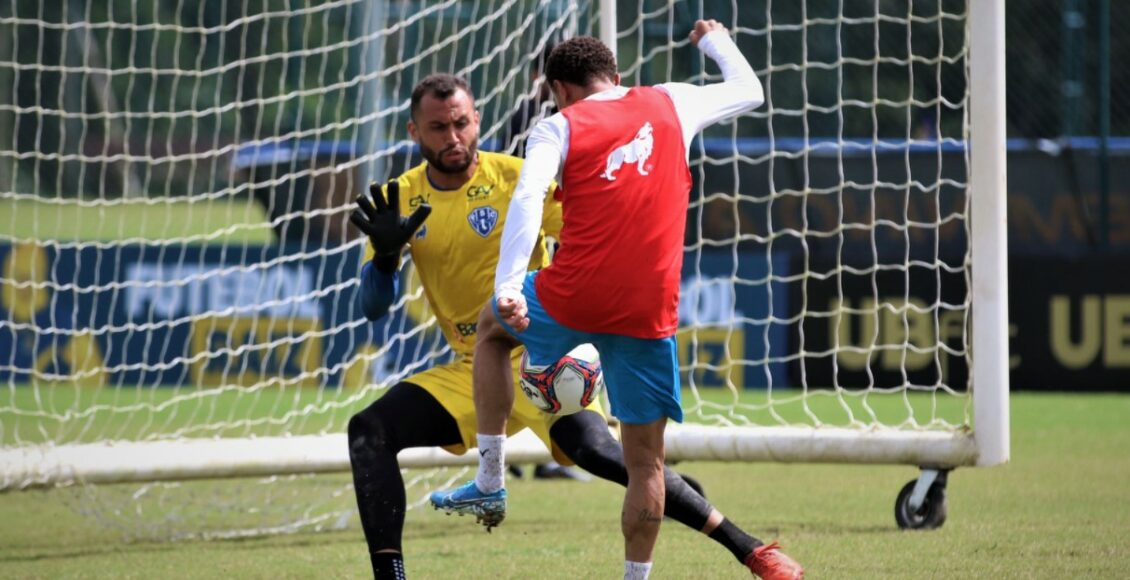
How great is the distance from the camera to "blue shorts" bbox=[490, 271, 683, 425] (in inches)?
185

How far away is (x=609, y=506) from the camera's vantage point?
24.9 ft

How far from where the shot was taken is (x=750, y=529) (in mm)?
6730

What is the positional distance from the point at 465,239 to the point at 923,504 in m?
2.40

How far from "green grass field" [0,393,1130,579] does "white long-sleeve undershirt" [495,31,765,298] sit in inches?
61.9

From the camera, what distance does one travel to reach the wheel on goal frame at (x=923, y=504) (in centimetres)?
663

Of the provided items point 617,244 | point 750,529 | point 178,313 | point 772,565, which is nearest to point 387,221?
point 617,244

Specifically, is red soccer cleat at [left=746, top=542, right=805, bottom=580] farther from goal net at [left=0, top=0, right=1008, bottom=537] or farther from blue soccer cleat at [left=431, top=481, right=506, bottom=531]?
goal net at [left=0, top=0, right=1008, bottom=537]

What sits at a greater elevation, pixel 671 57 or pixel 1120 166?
pixel 671 57

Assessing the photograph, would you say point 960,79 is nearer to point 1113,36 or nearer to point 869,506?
point 1113,36

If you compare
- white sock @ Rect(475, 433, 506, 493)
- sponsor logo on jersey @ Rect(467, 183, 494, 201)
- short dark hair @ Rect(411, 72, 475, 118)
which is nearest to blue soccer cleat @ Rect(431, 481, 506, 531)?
white sock @ Rect(475, 433, 506, 493)

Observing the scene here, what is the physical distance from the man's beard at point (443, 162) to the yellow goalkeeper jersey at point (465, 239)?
0.09m

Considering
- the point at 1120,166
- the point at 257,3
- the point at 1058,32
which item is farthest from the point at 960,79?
the point at 257,3

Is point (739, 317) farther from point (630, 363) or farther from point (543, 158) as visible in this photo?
point (543, 158)

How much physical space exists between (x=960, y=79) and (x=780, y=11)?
1.80 meters
